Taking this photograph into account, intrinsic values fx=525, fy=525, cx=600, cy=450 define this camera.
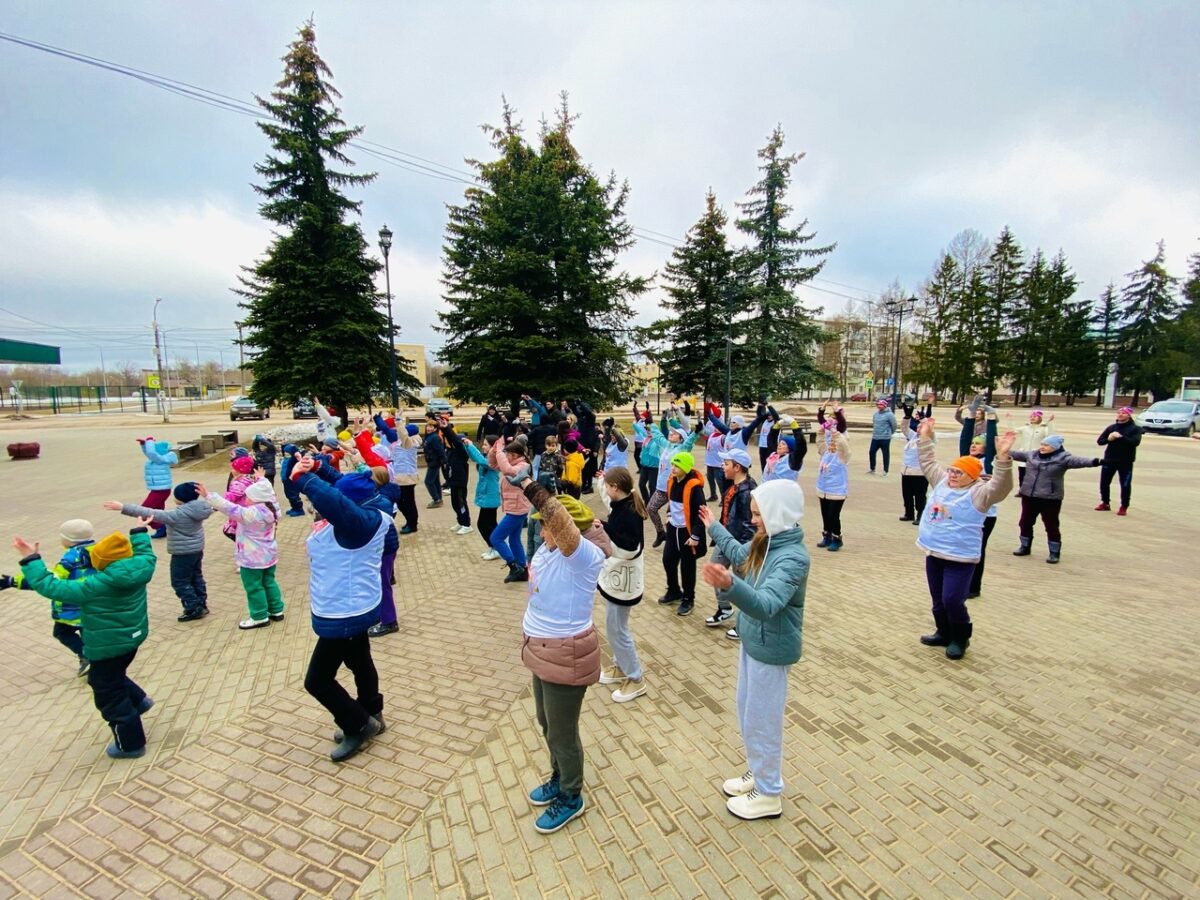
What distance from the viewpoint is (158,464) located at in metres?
8.66

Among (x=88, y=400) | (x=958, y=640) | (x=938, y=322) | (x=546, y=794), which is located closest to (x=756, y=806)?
(x=546, y=794)

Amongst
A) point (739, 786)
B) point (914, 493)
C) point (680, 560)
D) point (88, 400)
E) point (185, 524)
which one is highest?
point (185, 524)

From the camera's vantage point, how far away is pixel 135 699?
3.72 meters

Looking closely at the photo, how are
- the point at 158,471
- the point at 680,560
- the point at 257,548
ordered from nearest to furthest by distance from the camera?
the point at 257,548 → the point at 680,560 → the point at 158,471

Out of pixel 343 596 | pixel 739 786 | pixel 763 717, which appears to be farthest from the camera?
pixel 343 596

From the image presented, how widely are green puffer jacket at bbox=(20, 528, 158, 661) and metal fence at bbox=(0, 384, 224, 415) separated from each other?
57892 millimetres

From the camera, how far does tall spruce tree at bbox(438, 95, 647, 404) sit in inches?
752

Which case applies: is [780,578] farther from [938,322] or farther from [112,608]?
[938,322]

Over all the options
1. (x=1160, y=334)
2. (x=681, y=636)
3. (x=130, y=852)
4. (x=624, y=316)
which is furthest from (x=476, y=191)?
(x=1160, y=334)

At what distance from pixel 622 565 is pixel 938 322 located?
5383cm

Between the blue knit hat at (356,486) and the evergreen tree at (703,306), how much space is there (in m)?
23.8

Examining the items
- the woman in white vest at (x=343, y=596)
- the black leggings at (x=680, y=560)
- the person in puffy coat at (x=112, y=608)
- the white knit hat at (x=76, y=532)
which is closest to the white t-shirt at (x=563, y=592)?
the woman in white vest at (x=343, y=596)

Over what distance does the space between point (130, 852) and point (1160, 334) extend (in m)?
69.8

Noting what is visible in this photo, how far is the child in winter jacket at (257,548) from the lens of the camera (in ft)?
17.0
